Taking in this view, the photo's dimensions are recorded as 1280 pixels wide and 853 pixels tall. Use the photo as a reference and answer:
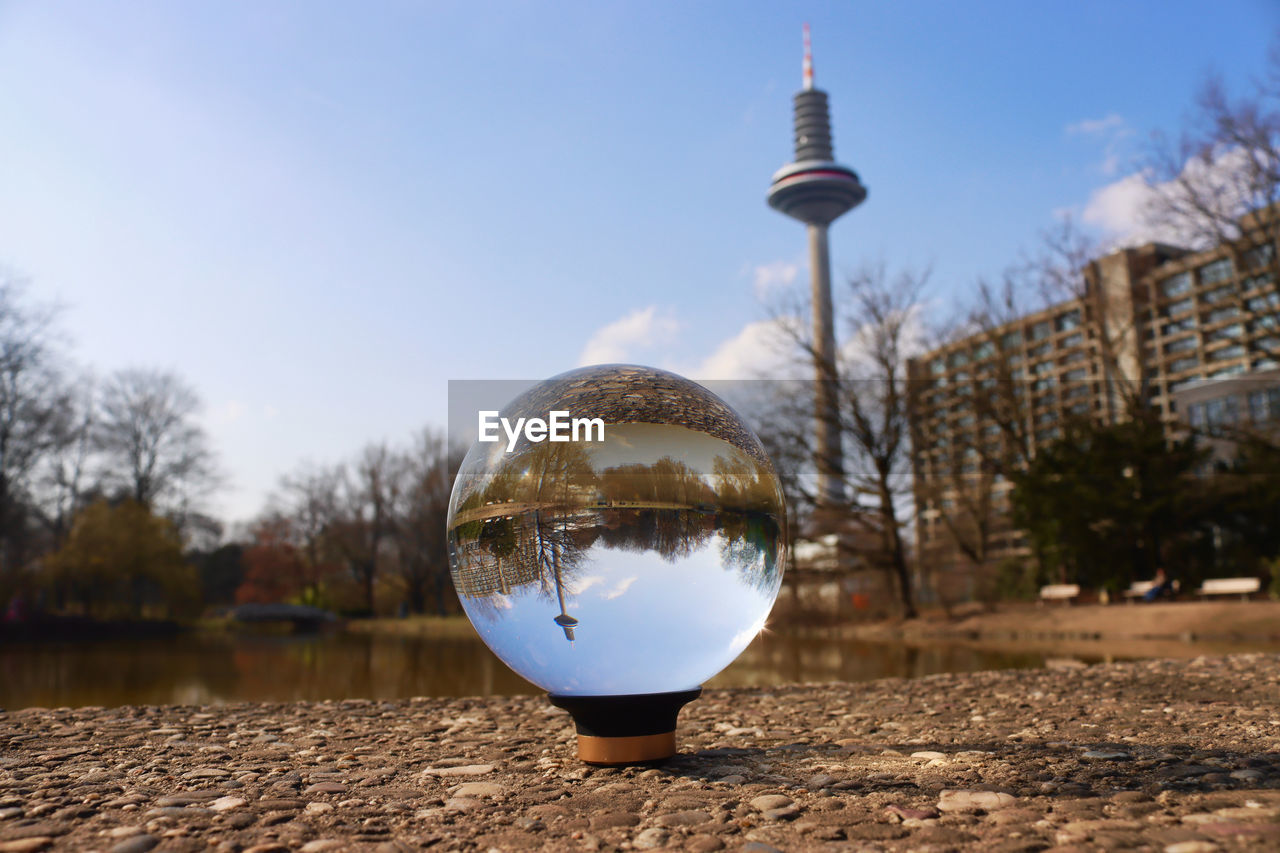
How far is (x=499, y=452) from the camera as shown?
12.8 ft

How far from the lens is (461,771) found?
3955 millimetres

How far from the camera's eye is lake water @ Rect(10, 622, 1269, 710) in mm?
9227

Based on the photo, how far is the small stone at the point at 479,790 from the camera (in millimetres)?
3457

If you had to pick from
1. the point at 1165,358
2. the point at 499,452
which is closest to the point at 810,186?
the point at 1165,358

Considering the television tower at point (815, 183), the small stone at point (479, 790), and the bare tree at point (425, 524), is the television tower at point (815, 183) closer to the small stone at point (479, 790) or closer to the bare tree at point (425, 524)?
the bare tree at point (425, 524)

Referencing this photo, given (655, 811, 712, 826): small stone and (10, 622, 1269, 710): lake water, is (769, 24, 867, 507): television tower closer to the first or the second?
(10, 622, 1269, 710): lake water

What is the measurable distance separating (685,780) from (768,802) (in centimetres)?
53

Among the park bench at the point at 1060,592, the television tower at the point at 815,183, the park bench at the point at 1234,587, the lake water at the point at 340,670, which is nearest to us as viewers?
the lake water at the point at 340,670

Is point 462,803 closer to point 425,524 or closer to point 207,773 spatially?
point 207,773

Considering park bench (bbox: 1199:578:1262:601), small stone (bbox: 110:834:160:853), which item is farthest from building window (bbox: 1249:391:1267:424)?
small stone (bbox: 110:834:160:853)

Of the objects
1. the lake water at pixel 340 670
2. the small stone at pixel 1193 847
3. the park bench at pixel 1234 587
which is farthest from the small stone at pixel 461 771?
the park bench at pixel 1234 587

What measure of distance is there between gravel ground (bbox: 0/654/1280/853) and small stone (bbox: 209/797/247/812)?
0.02 meters

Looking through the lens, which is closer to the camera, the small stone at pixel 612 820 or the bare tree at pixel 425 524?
the small stone at pixel 612 820

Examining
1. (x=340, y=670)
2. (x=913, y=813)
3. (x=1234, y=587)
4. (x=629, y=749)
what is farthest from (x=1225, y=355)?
(x=913, y=813)
